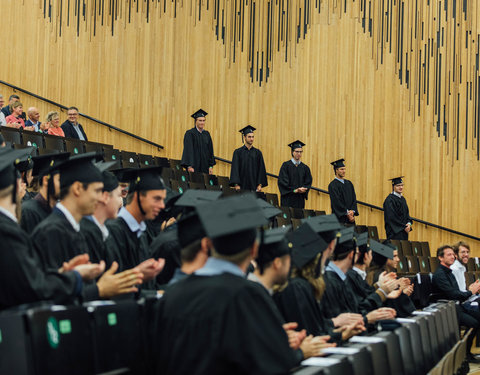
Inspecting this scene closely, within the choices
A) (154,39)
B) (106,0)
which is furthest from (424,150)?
A: (106,0)

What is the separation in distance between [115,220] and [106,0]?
9.89m

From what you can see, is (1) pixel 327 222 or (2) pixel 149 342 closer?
(2) pixel 149 342

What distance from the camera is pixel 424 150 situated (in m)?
13.0

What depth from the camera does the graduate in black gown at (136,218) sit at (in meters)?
4.09

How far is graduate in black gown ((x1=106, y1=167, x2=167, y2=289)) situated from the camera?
409 cm

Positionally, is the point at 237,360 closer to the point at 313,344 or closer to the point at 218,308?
the point at 218,308

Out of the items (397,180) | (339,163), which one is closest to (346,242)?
(339,163)

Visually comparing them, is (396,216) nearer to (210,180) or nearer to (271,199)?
(271,199)

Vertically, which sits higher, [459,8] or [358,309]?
[459,8]

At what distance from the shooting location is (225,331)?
6.86 ft

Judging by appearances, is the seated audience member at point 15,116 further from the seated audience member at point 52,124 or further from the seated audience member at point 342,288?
the seated audience member at point 342,288

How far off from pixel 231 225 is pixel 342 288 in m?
3.02

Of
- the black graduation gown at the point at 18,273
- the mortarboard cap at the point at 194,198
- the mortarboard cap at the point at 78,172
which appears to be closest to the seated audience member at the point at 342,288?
the mortarboard cap at the point at 194,198

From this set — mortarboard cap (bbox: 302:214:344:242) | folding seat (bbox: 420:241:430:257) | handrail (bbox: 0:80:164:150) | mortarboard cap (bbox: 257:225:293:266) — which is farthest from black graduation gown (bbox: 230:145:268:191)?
mortarboard cap (bbox: 257:225:293:266)
